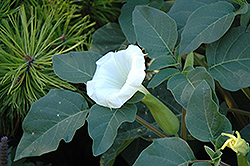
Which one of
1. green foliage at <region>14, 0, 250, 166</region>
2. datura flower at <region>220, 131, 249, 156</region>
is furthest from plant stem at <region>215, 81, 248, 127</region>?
datura flower at <region>220, 131, 249, 156</region>

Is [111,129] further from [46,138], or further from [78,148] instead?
[78,148]

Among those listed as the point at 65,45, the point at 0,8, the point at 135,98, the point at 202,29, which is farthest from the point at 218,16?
the point at 0,8

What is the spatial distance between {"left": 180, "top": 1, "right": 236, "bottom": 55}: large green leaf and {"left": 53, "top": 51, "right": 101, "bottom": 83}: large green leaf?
214 millimetres

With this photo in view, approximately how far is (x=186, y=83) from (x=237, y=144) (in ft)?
0.56

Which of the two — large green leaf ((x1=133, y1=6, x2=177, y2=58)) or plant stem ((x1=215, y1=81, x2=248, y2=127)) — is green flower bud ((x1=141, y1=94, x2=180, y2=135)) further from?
plant stem ((x1=215, y1=81, x2=248, y2=127))

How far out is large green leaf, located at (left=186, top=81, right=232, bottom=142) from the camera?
1.65ft

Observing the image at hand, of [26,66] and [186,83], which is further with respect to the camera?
[26,66]

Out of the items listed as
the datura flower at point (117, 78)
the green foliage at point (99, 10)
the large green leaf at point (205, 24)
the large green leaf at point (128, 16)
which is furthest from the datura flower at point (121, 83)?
the green foliage at point (99, 10)

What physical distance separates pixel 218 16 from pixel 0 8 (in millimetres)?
615

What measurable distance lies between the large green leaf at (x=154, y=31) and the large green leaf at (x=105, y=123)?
0.15 metres

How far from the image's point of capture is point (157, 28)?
25.2 inches

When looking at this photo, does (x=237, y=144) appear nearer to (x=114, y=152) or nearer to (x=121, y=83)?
(x=121, y=83)

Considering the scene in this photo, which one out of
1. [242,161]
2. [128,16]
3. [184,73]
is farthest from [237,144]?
[128,16]

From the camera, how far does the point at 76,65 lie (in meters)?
0.65
